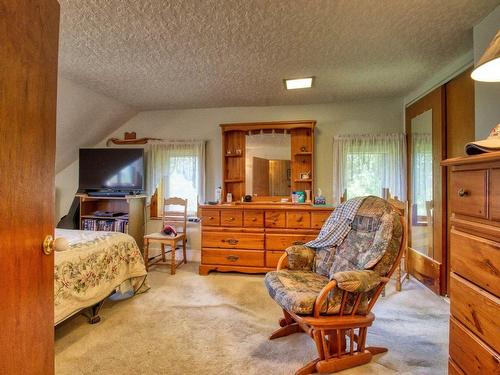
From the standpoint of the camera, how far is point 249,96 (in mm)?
3598

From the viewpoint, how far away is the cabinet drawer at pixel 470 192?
104 centimetres

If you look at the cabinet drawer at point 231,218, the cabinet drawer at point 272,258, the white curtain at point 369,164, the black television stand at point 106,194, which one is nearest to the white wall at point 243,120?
the white curtain at point 369,164

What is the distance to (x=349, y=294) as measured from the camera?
1.64 metres

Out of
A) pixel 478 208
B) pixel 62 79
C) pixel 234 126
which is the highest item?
pixel 62 79

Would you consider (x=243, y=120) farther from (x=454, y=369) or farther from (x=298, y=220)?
(x=454, y=369)

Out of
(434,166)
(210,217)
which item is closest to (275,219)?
(210,217)

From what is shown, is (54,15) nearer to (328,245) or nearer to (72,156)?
(328,245)

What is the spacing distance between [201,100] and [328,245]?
267cm

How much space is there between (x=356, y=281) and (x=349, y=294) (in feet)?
0.49

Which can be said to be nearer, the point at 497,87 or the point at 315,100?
the point at 497,87

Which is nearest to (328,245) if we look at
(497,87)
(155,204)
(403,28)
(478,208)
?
(478,208)

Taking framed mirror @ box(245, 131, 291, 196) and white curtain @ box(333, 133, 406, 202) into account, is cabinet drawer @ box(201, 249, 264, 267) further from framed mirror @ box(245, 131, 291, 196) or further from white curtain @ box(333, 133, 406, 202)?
white curtain @ box(333, 133, 406, 202)

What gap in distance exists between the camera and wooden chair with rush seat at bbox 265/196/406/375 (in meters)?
1.58

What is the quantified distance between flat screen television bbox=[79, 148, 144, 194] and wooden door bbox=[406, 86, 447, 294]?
3.79 meters
